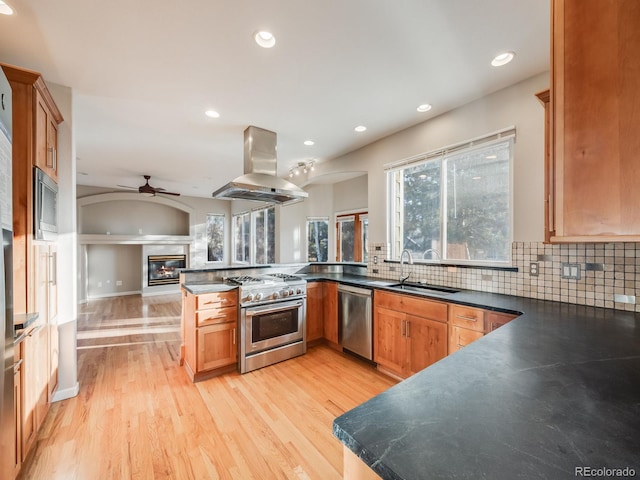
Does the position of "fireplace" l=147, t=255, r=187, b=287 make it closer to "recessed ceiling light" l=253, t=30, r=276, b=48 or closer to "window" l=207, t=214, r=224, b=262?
"window" l=207, t=214, r=224, b=262

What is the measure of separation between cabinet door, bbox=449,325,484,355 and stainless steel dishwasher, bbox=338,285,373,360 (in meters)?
0.90

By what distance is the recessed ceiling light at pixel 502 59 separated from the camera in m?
1.99

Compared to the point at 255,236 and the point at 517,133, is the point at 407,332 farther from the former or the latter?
the point at 255,236

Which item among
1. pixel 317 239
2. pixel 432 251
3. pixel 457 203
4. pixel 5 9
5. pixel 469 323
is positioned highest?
pixel 5 9

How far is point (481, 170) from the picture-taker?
271cm

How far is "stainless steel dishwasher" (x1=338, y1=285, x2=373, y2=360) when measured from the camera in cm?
297

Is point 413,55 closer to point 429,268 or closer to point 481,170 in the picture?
point 481,170

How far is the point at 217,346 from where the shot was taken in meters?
2.77

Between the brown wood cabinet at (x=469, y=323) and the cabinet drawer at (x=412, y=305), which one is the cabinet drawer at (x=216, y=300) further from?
the brown wood cabinet at (x=469, y=323)

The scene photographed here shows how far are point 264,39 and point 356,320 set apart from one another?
2791 mm

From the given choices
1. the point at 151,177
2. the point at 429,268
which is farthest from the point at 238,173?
the point at 429,268

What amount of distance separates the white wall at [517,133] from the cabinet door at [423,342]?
1.10m

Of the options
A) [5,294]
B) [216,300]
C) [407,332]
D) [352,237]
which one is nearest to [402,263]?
[407,332]

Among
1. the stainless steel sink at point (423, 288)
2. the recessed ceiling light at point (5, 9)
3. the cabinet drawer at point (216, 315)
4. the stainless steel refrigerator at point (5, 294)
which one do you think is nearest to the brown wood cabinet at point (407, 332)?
the stainless steel sink at point (423, 288)
